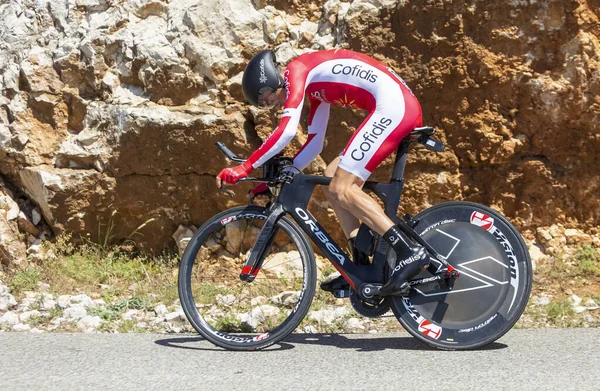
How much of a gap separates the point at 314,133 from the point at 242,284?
143cm

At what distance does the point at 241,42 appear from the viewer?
7.29 metres

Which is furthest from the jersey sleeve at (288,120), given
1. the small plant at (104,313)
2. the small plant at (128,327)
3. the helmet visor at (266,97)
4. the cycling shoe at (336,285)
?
the small plant at (104,313)

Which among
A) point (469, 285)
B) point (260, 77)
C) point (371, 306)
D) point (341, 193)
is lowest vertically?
point (371, 306)

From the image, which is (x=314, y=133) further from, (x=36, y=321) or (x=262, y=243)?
(x=36, y=321)

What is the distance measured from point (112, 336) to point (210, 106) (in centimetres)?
259

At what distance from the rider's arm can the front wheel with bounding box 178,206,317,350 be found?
0.50 meters

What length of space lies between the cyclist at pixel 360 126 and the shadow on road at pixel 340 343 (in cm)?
36

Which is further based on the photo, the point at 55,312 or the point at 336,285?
the point at 55,312

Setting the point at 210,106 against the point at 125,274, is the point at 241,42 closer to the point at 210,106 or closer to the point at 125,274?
the point at 210,106

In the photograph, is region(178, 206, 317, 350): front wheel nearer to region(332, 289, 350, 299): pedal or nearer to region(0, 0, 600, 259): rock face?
region(332, 289, 350, 299): pedal

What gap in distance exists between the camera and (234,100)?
7.28m

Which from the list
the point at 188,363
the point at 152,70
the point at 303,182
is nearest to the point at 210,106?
the point at 152,70

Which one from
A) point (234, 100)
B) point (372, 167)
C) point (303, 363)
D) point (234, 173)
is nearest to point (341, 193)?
point (372, 167)

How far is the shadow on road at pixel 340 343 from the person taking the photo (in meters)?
5.09
